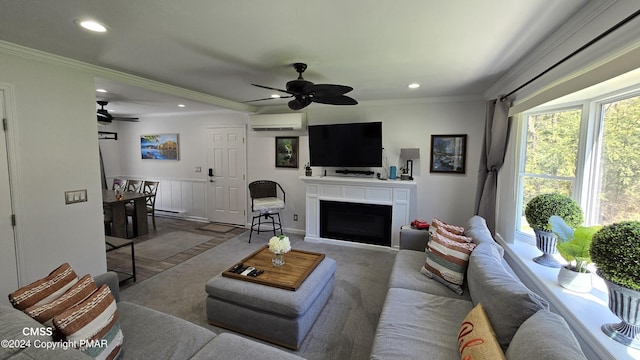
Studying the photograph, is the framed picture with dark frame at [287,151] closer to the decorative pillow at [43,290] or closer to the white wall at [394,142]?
the white wall at [394,142]

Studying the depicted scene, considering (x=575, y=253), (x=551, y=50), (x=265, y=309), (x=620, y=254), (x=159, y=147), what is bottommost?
(x=265, y=309)

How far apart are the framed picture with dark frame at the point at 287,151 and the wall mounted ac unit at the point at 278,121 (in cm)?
23

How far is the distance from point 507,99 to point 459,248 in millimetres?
1876

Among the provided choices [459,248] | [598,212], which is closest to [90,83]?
[459,248]

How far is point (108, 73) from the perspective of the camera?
289cm

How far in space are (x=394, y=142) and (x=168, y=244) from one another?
A: 418cm

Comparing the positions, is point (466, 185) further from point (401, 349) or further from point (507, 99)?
point (401, 349)

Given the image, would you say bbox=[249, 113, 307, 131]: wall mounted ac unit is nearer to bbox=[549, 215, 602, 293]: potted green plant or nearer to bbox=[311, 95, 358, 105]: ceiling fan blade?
bbox=[311, 95, 358, 105]: ceiling fan blade

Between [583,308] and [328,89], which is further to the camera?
[328,89]

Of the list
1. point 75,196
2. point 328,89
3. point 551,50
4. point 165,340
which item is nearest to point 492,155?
point 551,50

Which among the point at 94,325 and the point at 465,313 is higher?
the point at 94,325

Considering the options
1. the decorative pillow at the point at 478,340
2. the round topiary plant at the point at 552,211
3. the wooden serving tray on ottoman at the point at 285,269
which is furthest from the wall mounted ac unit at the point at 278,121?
the decorative pillow at the point at 478,340

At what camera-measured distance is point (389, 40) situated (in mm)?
2074

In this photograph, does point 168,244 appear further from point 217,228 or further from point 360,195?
point 360,195
